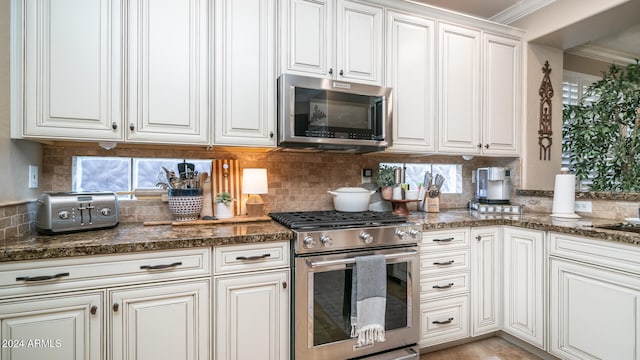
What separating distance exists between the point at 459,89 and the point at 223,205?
2.10 metres

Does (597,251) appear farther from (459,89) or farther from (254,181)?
(254,181)

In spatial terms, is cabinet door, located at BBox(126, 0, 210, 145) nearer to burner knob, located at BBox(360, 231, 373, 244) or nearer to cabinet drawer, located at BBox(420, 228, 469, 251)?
burner knob, located at BBox(360, 231, 373, 244)

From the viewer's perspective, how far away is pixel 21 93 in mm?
1562

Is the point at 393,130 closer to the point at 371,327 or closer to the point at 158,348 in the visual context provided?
the point at 371,327

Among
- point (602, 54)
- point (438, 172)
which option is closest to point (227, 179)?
point (438, 172)

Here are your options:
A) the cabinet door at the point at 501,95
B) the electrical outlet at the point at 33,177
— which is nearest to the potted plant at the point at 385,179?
the cabinet door at the point at 501,95

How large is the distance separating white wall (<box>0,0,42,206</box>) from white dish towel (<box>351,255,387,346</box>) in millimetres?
1810

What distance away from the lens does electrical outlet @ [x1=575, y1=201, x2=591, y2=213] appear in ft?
7.92

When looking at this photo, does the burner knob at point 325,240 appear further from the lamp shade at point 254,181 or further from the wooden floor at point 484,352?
the wooden floor at point 484,352

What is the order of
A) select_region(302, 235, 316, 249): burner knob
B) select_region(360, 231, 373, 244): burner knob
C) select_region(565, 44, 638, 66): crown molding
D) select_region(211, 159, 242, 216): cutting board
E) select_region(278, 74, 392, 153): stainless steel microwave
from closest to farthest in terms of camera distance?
select_region(302, 235, 316, 249): burner knob → select_region(360, 231, 373, 244): burner knob → select_region(278, 74, 392, 153): stainless steel microwave → select_region(211, 159, 242, 216): cutting board → select_region(565, 44, 638, 66): crown molding

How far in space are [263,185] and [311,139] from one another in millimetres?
476

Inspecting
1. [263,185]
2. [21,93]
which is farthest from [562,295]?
[21,93]

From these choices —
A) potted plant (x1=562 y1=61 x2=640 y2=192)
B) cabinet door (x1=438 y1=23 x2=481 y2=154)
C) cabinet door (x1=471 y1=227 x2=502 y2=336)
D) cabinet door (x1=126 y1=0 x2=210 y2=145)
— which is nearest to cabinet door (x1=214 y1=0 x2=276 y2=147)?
cabinet door (x1=126 y1=0 x2=210 y2=145)

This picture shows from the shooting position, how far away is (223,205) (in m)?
2.10
